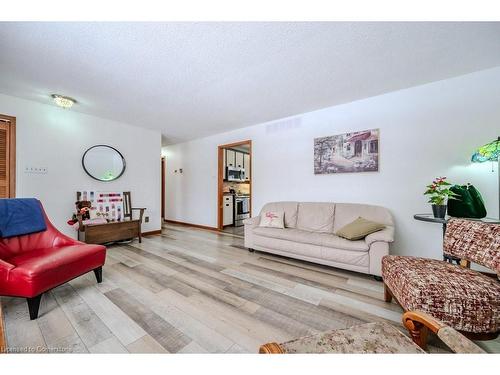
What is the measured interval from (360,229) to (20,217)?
146 inches

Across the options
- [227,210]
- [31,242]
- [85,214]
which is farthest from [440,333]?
[227,210]

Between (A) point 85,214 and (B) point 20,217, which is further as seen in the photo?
(A) point 85,214

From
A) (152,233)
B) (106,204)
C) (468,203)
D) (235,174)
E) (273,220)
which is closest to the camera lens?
(468,203)

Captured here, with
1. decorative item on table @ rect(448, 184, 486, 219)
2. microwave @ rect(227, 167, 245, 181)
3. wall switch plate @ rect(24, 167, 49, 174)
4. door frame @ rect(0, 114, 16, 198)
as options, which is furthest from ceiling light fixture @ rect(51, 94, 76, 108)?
decorative item on table @ rect(448, 184, 486, 219)

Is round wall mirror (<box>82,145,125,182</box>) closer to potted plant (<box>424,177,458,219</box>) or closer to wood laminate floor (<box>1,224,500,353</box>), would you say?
wood laminate floor (<box>1,224,500,353</box>)

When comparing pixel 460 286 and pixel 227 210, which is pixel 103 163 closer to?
pixel 227 210

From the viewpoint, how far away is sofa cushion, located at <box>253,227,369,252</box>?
226 cm

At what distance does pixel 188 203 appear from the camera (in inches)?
213

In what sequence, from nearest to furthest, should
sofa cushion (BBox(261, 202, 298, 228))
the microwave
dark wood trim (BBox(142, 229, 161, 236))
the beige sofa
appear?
1. the beige sofa
2. sofa cushion (BBox(261, 202, 298, 228))
3. dark wood trim (BBox(142, 229, 161, 236))
4. the microwave

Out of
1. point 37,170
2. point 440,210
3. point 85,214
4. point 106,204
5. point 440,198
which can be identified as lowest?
point 85,214

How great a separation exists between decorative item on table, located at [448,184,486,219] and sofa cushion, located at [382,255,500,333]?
97cm

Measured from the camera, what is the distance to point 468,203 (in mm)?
1965

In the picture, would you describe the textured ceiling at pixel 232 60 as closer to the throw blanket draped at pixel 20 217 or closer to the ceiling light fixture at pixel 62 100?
the ceiling light fixture at pixel 62 100
